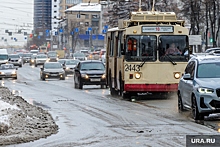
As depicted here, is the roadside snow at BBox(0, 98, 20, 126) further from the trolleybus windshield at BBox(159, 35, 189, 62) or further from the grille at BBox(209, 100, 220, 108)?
the trolleybus windshield at BBox(159, 35, 189, 62)

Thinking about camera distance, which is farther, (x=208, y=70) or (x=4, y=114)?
(x=208, y=70)

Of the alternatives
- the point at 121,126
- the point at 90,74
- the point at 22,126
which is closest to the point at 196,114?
the point at 121,126

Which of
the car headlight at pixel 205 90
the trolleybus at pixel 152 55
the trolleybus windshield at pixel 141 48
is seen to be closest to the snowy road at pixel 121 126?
the car headlight at pixel 205 90

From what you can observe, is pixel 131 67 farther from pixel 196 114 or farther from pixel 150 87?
pixel 196 114

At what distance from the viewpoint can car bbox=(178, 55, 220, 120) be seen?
1118 centimetres

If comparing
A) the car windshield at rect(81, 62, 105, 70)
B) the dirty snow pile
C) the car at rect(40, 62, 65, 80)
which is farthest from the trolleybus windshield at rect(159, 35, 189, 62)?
the car at rect(40, 62, 65, 80)

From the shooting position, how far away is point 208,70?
1215 cm

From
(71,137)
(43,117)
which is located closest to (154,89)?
(43,117)

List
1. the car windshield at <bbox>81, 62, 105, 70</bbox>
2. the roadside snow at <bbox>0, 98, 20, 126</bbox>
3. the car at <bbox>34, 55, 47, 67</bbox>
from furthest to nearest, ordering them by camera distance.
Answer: the car at <bbox>34, 55, 47, 67</bbox>
the car windshield at <bbox>81, 62, 105, 70</bbox>
the roadside snow at <bbox>0, 98, 20, 126</bbox>

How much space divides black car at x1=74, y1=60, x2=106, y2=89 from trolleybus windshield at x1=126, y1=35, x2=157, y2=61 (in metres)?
8.79

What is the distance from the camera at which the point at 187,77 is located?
12.2 metres

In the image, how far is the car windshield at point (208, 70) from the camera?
12.0m

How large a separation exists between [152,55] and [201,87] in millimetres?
6704

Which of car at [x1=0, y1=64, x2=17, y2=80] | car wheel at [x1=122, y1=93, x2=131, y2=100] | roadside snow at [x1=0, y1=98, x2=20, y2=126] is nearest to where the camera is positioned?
roadside snow at [x1=0, y1=98, x2=20, y2=126]
